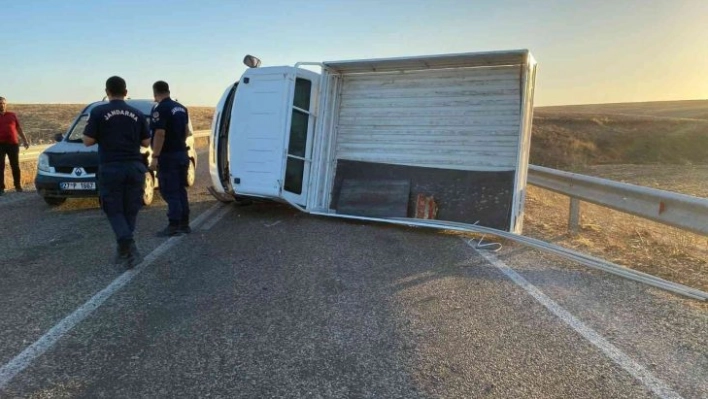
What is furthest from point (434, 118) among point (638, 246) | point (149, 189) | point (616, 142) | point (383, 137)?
point (616, 142)

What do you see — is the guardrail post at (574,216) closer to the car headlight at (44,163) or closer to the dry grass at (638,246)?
the dry grass at (638,246)

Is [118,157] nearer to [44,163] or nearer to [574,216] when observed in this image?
[44,163]

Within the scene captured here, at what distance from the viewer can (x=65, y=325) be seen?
158 inches

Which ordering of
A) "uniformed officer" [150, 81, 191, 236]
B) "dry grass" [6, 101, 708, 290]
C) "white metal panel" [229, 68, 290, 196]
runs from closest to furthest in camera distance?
"dry grass" [6, 101, 708, 290] < "uniformed officer" [150, 81, 191, 236] < "white metal panel" [229, 68, 290, 196]

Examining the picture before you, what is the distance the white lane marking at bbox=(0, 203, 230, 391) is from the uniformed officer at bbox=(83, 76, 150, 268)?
0.32 meters

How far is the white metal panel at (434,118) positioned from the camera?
7.95 m

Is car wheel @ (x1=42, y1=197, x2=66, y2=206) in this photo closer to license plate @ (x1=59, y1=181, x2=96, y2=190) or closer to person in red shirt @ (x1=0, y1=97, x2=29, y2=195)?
license plate @ (x1=59, y1=181, x2=96, y2=190)

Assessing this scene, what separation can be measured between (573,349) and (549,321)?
1.66 ft

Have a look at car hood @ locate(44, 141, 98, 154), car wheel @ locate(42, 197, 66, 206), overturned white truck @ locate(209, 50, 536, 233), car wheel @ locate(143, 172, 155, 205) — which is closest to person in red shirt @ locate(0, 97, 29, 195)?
car hood @ locate(44, 141, 98, 154)

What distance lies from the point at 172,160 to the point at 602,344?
5.45 m

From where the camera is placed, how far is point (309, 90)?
8.54 meters

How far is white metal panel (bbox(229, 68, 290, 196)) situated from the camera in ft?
26.7

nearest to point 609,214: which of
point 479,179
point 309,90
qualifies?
point 479,179

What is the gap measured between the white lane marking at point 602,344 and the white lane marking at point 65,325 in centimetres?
359
